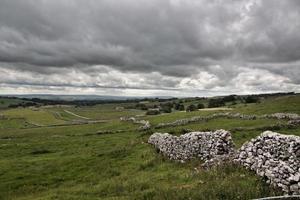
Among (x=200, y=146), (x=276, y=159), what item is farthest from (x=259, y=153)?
(x=200, y=146)

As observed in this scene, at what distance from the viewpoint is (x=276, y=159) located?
19125 millimetres

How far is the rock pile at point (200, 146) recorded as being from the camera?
26406mm

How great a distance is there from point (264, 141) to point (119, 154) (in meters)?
22.7

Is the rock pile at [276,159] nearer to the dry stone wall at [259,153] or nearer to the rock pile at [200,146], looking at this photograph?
the dry stone wall at [259,153]

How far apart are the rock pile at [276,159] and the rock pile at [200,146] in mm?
4070

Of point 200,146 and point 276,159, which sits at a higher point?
point 276,159

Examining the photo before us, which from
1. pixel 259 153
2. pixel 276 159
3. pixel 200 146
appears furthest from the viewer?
pixel 200 146

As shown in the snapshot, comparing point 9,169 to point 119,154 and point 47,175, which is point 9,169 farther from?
point 119,154

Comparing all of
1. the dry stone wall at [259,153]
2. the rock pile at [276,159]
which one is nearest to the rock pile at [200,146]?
the dry stone wall at [259,153]

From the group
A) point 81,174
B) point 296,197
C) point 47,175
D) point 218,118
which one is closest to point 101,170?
point 81,174

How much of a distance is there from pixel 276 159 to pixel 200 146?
9835 millimetres

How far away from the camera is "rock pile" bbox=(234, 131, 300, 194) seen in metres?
16.0

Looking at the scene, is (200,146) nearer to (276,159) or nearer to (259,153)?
(259,153)

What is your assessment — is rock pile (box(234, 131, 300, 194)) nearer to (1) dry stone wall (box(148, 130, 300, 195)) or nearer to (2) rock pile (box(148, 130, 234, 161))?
(1) dry stone wall (box(148, 130, 300, 195))
